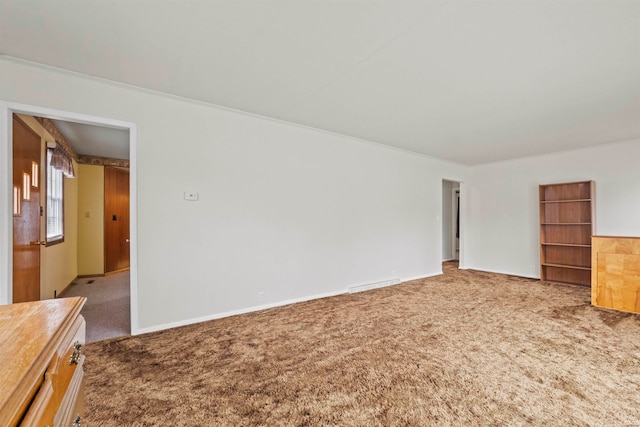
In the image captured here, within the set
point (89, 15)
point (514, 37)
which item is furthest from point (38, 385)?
point (514, 37)

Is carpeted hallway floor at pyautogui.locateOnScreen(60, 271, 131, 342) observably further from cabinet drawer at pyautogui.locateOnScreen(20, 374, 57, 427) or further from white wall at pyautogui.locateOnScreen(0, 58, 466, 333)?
cabinet drawer at pyautogui.locateOnScreen(20, 374, 57, 427)

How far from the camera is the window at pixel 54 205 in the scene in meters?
3.99

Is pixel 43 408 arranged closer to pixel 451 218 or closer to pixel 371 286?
pixel 371 286

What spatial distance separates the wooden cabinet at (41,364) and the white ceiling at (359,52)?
1.86 meters

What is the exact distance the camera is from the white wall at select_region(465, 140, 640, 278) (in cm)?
464

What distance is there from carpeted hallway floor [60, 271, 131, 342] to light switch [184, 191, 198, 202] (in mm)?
1533

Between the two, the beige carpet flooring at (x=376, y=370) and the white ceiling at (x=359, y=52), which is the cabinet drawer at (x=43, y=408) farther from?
the white ceiling at (x=359, y=52)

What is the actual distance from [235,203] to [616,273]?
5.03 metres

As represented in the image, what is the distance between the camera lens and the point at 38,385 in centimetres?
69

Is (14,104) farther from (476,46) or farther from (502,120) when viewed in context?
(502,120)

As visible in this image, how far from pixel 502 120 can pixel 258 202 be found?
347 cm

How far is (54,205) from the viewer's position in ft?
14.4

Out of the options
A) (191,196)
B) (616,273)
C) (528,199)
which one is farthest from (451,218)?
(191,196)

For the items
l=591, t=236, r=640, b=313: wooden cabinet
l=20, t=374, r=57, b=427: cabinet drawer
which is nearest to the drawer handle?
l=20, t=374, r=57, b=427: cabinet drawer
